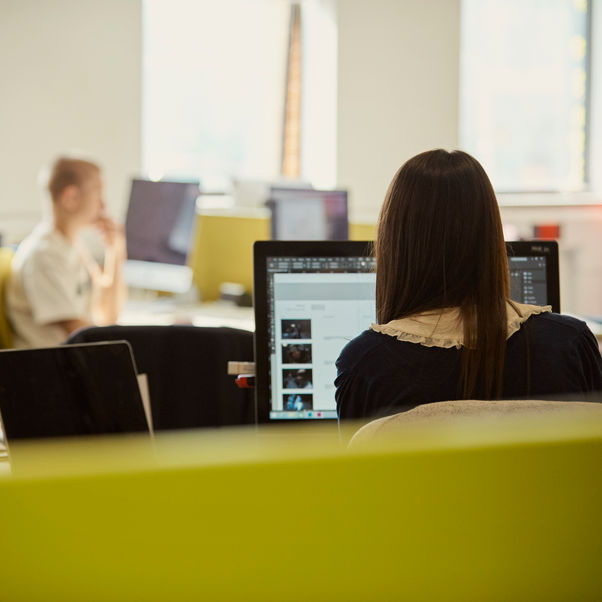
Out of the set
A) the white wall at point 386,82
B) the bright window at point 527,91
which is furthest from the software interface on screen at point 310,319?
the bright window at point 527,91

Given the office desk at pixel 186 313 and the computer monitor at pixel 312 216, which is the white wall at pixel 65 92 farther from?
the computer monitor at pixel 312 216

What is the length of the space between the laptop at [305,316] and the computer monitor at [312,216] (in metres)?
1.93

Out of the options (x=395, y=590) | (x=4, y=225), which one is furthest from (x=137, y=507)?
(x=4, y=225)

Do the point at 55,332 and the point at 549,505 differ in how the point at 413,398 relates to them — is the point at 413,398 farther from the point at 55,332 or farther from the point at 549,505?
the point at 55,332

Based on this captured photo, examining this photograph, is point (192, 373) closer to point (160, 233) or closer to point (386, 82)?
point (160, 233)

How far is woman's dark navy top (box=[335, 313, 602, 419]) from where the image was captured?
115cm

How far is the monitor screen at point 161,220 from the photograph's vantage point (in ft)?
12.1

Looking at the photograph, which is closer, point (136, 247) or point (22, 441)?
point (22, 441)

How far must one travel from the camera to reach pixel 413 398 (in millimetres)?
1138

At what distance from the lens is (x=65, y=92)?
16.8 feet

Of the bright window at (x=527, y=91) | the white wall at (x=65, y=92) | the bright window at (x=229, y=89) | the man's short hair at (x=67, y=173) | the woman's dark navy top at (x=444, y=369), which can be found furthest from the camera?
the bright window at (x=527, y=91)

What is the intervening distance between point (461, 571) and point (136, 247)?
3.37m

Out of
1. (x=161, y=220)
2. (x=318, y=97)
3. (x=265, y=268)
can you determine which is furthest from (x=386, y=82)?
(x=265, y=268)

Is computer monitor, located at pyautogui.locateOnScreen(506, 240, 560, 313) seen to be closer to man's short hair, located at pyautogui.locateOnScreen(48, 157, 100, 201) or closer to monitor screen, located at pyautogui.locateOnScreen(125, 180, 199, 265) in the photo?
man's short hair, located at pyautogui.locateOnScreen(48, 157, 100, 201)
